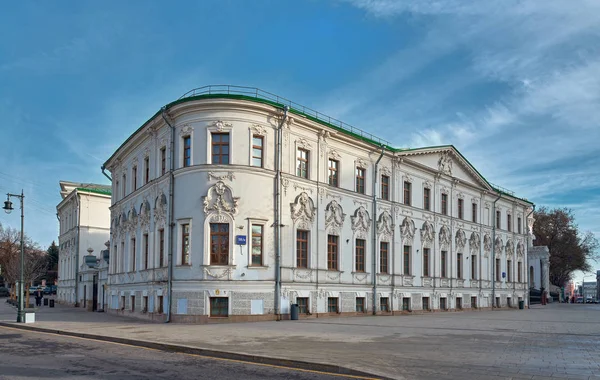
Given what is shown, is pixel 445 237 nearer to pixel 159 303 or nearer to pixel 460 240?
pixel 460 240

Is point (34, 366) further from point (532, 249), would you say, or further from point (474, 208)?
point (532, 249)

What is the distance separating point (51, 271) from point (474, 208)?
80.6m

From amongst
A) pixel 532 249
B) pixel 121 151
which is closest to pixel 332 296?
pixel 121 151

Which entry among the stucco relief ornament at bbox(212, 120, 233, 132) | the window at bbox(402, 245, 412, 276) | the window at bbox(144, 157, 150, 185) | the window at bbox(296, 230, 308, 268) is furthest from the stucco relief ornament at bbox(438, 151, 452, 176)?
the window at bbox(144, 157, 150, 185)

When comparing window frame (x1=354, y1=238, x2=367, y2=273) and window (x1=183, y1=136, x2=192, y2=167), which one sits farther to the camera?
window frame (x1=354, y1=238, x2=367, y2=273)

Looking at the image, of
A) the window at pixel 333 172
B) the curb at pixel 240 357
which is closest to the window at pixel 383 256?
the window at pixel 333 172

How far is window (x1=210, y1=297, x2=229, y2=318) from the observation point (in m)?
27.2

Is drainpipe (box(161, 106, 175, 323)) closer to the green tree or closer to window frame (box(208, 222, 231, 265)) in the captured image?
window frame (box(208, 222, 231, 265))

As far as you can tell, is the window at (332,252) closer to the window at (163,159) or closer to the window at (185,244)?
the window at (185,244)

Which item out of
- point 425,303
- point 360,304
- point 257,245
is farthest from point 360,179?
point 425,303

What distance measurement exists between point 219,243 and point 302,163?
6.95 meters

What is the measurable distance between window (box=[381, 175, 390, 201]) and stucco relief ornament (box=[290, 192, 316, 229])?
7.63m

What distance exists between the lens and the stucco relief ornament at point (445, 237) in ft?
142

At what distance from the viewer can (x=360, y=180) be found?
35688mm
